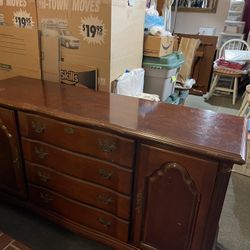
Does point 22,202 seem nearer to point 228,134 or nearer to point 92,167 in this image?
point 92,167

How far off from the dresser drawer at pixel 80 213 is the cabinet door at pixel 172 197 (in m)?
0.10

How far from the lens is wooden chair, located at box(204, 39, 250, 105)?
3412 mm

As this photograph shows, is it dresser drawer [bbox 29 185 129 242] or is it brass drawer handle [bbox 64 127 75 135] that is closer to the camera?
brass drawer handle [bbox 64 127 75 135]

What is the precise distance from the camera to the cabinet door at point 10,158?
47.9 inches

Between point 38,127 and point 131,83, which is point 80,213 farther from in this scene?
point 131,83

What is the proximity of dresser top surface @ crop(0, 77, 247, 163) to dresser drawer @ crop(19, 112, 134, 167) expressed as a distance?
4 centimetres

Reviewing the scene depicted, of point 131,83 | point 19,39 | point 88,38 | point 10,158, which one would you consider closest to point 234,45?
point 131,83

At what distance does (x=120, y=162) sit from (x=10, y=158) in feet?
2.26

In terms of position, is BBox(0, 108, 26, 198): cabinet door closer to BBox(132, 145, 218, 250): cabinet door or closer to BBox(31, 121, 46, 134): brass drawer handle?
BBox(31, 121, 46, 134): brass drawer handle

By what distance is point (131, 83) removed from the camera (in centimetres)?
163

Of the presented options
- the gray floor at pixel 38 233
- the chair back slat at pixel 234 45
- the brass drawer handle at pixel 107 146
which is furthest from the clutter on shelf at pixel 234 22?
the gray floor at pixel 38 233

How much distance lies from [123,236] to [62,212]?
0.37m

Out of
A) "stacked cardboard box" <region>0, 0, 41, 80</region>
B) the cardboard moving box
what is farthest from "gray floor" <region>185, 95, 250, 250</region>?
"stacked cardboard box" <region>0, 0, 41, 80</region>

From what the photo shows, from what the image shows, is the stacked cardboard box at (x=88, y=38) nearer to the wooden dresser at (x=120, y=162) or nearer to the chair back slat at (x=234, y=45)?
the wooden dresser at (x=120, y=162)
